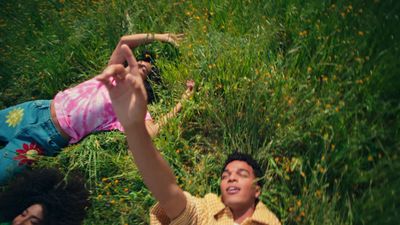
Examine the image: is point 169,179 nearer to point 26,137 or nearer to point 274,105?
point 274,105

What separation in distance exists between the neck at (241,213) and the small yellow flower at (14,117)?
1.79 m

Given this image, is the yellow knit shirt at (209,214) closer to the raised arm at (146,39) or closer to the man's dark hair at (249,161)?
the man's dark hair at (249,161)

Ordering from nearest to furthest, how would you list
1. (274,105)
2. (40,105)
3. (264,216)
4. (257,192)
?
(264,216) < (257,192) < (274,105) < (40,105)

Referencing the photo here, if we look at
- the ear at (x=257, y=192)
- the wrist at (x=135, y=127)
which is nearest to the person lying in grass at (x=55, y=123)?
the ear at (x=257, y=192)

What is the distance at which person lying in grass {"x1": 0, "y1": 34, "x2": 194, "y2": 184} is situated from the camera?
3738mm

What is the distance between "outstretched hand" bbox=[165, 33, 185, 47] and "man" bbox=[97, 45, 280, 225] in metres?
1.21

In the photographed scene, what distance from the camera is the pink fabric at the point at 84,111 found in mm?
3822

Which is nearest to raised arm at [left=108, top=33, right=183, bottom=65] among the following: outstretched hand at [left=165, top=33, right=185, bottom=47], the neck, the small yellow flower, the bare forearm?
outstretched hand at [left=165, top=33, right=185, bottom=47]

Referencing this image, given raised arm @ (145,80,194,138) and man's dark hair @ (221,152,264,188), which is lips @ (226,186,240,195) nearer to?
man's dark hair @ (221,152,264,188)

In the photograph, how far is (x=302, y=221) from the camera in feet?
10.3

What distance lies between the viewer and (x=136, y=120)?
2.30 m

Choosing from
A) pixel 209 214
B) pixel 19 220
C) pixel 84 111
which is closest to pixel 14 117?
pixel 84 111

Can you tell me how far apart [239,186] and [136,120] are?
1.12 meters

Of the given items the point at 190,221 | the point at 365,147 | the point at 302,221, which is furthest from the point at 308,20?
the point at 190,221
